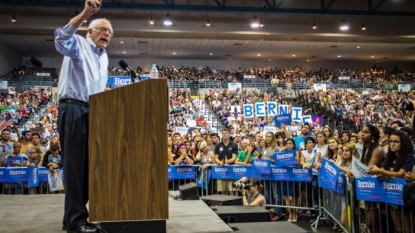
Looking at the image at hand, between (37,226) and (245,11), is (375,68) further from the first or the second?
(37,226)

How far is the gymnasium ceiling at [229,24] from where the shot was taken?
20.7 meters

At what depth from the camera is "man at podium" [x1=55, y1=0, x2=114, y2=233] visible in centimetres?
268

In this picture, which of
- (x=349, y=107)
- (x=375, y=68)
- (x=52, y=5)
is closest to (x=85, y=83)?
(x=52, y=5)

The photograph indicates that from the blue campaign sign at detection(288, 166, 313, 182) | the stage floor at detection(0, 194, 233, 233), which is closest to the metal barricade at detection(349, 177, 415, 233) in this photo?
the blue campaign sign at detection(288, 166, 313, 182)

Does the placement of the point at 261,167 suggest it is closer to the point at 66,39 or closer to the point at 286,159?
the point at 286,159

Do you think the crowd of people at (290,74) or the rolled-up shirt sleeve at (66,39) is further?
the crowd of people at (290,74)

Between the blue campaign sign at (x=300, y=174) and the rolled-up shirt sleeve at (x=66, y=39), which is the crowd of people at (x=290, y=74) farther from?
the rolled-up shirt sleeve at (x=66, y=39)

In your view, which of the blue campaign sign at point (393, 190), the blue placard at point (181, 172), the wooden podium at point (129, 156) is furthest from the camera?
the blue placard at point (181, 172)

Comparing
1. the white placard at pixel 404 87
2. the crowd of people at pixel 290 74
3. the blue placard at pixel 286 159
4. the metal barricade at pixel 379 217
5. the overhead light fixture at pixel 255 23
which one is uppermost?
the overhead light fixture at pixel 255 23

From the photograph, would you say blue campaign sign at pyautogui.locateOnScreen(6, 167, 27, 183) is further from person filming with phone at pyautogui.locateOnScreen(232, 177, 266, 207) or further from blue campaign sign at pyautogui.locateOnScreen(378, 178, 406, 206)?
blue campaign sign at pyautogui.locateOnScreen(378, 178, 406, 206)

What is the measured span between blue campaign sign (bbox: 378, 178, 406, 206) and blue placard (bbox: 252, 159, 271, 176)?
3128 mm

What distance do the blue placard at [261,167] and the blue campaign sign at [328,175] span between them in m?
1.34

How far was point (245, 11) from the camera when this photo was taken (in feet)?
68.2

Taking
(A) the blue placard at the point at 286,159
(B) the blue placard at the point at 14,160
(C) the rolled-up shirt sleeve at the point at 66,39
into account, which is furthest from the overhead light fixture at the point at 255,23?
(C) the rolled-up shirt sleeve at the point at 66,39
